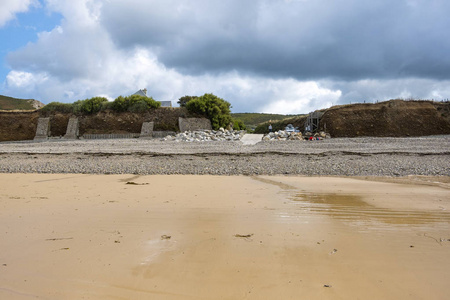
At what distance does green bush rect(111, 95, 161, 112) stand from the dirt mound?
18574mm

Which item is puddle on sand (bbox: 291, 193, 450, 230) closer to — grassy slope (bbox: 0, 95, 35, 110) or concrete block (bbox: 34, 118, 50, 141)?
concrete block (bbox: 34, 118, 50, 141)

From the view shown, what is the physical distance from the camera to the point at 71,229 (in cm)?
475

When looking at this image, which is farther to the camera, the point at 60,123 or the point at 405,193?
→ the point at 60,123

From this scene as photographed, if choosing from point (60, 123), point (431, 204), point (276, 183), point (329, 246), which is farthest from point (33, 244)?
point (60, 123)

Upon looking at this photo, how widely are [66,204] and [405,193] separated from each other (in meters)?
7.72

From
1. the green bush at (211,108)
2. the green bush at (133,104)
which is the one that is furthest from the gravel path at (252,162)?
the green bush at (133,104)

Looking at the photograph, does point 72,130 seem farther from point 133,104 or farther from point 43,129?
point 133,104

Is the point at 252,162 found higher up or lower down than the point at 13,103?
lower down

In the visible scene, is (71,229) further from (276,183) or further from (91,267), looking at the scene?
(276,183)

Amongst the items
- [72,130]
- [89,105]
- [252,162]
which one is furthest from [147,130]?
[252,162]

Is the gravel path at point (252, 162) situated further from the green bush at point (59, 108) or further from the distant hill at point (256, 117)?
the distant hill at point (256, 117)

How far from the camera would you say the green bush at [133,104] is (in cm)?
3444

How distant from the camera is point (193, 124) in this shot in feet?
107

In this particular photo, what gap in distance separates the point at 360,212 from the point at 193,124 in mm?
27858
